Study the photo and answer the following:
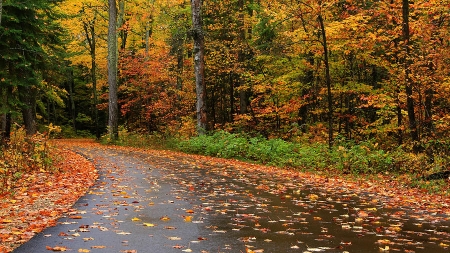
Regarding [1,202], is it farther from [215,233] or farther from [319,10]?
[319,10]

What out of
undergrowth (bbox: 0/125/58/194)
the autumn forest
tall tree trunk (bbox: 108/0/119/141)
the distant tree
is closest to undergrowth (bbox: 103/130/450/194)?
the autumn forest

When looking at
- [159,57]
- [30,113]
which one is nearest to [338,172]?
[30,113]

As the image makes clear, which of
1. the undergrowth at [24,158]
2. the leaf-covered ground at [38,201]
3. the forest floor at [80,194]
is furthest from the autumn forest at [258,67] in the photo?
the leaf-covered ground at [38,201]

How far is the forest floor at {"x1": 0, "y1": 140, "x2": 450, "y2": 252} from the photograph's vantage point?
5711mm

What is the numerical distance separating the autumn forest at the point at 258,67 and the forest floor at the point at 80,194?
2951 mm

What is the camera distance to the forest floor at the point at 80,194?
225 inches

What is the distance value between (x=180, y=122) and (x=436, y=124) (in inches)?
692

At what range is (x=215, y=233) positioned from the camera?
546cm

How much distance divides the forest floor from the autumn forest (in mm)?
2951

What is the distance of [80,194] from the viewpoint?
26.5 feet

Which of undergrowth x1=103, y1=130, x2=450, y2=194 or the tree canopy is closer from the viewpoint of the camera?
undergrowth x1=103, y1=130, x2=450, y2=194

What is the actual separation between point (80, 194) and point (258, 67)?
58.7ft

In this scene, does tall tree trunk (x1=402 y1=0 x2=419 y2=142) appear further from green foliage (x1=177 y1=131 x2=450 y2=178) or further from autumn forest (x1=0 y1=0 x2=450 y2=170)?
green foliage (x1=177 y1=131 x2=450 y2=178)

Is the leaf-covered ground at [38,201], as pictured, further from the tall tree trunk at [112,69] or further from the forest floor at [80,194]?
the tall tree trunk at [112,69]
